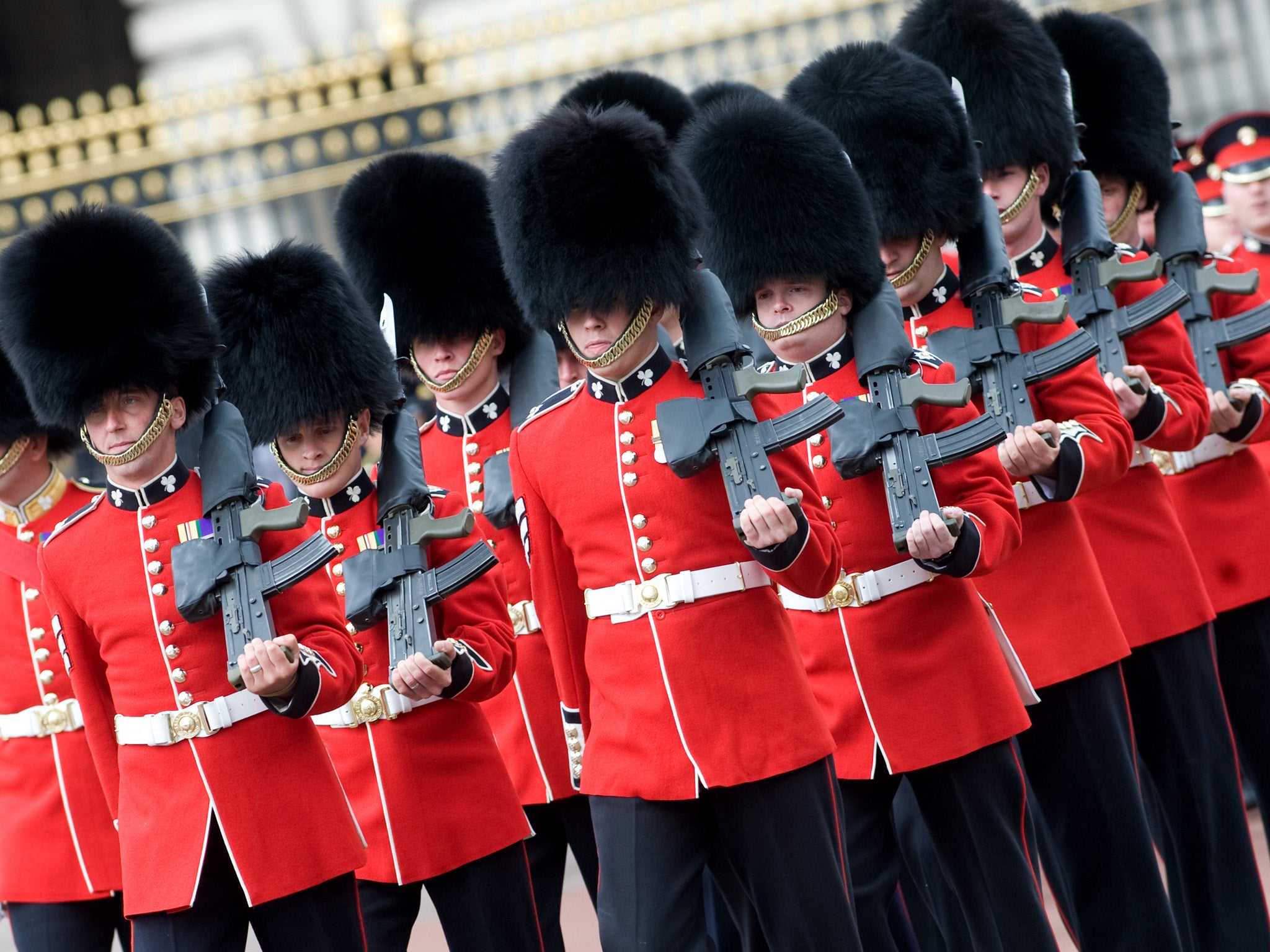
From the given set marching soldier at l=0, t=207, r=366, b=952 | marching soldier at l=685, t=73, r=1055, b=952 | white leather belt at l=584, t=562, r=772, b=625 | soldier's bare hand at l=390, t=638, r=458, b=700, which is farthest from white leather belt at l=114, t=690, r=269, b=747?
marching soldier at l=685, t=73, r=1055, b=952

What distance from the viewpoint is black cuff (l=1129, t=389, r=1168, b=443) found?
385 centimetres

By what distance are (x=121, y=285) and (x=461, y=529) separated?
80 centimetres

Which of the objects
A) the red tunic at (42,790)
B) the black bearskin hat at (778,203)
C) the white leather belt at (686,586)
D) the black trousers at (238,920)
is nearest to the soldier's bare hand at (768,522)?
the white leather belt at (686,586)

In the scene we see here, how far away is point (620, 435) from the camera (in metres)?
3.17

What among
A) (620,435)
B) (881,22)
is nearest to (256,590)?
(620,435)

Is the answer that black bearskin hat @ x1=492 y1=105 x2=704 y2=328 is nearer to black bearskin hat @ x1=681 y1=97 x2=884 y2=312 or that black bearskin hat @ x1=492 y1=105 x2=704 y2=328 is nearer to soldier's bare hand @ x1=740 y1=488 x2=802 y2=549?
black bearskin hat @ x1=681 y1=97 x2=884 y2=312

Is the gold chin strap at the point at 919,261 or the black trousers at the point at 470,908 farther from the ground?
the gold chin strap at the point at 919,261

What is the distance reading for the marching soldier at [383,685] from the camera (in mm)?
3529

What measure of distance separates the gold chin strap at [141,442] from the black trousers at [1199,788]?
2.07 metres

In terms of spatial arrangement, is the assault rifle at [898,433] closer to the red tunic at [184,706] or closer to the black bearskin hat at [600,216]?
the black bearskin hat at [600,216]

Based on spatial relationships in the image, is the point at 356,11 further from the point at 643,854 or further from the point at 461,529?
the point at 643,854

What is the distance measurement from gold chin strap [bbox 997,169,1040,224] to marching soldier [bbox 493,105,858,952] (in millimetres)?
1077

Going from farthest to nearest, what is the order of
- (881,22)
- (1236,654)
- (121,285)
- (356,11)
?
(356,11) → (881,22) → (1236,654) → (121,285)

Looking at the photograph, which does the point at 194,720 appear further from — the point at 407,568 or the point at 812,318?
the point at 812,318
